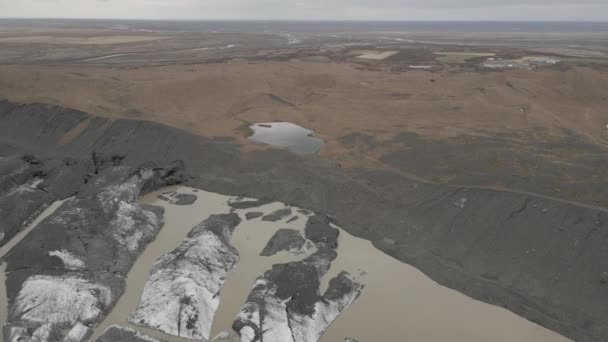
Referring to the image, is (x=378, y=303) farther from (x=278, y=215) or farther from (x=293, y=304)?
(x=278, y=215)

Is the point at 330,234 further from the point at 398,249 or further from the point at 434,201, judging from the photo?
the point at 434,201

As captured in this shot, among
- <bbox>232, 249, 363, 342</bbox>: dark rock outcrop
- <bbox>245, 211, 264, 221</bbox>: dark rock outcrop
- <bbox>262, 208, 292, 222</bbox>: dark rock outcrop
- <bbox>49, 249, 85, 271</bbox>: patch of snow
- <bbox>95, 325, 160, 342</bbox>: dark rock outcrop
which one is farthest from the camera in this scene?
<bbox>245, 211, 264, 221</bbox>: dark rock outcrop

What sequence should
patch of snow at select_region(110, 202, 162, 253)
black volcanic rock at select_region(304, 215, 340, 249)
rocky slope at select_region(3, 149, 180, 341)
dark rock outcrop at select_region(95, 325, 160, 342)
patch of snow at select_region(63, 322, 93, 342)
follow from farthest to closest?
black volcanic rock at select_region(304, 215, 340, 249) < patch of snow at select_region(110, 202, 162, 253) < rocky slope at select_region(3, 149, 180, 341) < patch of snow at select_region(63, 322, 93, 342) < dark rock outcrop at select_region(95, 325, 160, 342)

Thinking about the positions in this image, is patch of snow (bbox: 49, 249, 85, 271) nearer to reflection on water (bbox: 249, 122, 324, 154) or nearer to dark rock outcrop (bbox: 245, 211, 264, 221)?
dark rock outcrop (bbox: 245, 211, 264, 221)

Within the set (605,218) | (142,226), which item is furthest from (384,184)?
(142,226)

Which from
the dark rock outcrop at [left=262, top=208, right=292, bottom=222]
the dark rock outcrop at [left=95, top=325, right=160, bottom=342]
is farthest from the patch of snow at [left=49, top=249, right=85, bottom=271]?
the dark rock outcrop at [left=262, top=208, right=292, bottom=222]

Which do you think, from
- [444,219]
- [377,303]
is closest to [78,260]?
[377,303]
